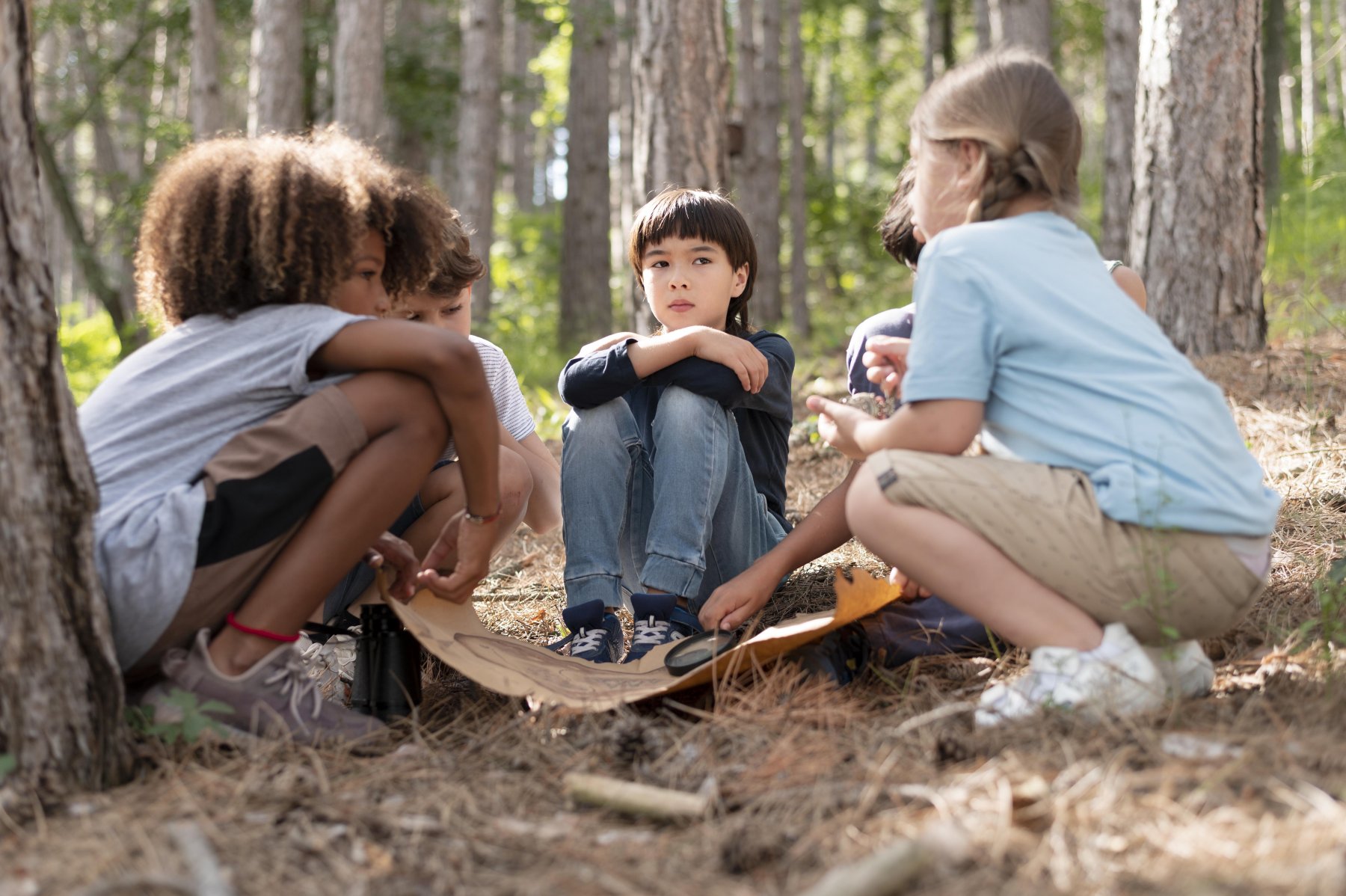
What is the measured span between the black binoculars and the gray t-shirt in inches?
18.5

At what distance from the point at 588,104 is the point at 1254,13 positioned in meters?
7.34

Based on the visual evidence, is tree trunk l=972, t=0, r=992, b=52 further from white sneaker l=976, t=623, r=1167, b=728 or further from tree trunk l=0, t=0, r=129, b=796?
tree trunk l=0, t=0, r=129, b=796

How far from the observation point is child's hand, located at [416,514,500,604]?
229cm

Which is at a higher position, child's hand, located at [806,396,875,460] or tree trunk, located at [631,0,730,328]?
tree trunk, located at [631,0,730,328]

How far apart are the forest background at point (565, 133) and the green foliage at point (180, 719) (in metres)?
3.56

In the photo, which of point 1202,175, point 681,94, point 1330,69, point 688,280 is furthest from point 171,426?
point 1330,69

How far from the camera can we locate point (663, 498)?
2.59 metres

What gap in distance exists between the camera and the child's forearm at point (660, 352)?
8.54 feet

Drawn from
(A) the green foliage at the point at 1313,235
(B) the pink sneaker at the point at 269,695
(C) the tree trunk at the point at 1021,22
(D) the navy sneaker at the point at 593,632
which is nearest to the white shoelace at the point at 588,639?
(D) the navy sneaker at the point at 593,632

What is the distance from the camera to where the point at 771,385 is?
2.75m

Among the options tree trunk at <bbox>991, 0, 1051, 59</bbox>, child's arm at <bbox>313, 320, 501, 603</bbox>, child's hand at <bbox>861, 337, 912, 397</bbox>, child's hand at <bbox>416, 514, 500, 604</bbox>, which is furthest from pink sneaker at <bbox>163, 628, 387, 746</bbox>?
tree trunk at <bbox>991, 0, 1051, 59</bbox>

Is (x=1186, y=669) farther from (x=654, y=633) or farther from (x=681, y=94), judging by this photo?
(x=681, y=94)

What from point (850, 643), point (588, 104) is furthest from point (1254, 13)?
point (588, 104)

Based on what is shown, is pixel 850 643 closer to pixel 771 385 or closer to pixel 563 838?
pixel 771 385
